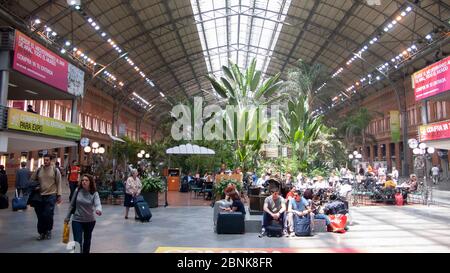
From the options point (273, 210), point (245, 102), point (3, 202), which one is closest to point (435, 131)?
point (245, 102)

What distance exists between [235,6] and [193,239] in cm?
2553

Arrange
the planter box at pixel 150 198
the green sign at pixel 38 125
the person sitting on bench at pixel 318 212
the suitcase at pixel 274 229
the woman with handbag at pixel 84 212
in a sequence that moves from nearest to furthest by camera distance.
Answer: the woman with handbag at pixel 84 212
the suitcase at pixel 274 229
the person sitting on bench at pixel 318 212
the green sign at pixel 38 125
the planter box at pixel 150 198

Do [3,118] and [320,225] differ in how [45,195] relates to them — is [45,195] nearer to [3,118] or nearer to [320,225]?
[320,225]

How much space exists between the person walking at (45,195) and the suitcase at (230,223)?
337cm

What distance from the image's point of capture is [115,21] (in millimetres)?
25438

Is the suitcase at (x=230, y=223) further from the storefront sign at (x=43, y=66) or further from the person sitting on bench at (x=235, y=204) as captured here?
the storefront sign at (x=43, y=66)

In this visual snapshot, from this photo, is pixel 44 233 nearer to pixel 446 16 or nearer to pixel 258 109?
pixel 258 109

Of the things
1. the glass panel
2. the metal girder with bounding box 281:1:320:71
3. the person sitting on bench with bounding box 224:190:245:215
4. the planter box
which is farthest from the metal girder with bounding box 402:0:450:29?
the person sitting on bench with bounding box 224:190:245:215

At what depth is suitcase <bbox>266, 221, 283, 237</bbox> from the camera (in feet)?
26.0

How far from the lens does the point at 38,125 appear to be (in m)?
13.7

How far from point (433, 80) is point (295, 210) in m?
13.0

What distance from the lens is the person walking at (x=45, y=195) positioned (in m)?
7.20

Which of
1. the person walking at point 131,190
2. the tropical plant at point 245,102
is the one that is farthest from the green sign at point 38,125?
the tropical plant at point 245,102

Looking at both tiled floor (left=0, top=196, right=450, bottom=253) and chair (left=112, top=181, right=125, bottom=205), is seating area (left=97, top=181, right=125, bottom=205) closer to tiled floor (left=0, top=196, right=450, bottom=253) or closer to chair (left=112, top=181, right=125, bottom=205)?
chair (left=112, top=181, right=125, bottom=205)
